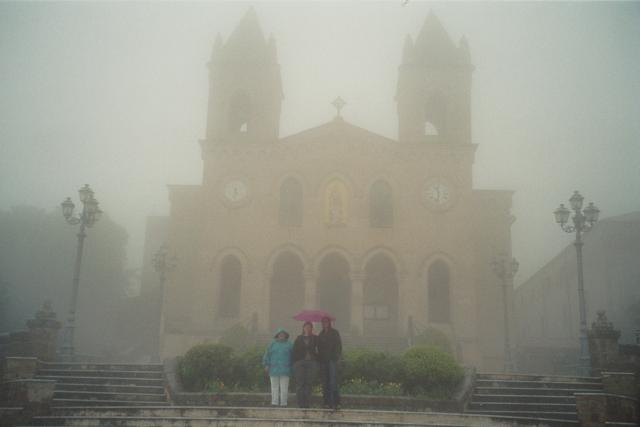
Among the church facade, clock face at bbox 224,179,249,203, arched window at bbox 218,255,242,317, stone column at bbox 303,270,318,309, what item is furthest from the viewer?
clock face at bbox 224,179,249,203

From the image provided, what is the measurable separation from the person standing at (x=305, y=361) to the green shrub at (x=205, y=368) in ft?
10.8

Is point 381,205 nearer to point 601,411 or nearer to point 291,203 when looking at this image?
point 291,203

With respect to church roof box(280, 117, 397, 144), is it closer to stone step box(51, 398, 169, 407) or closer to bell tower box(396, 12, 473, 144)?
bell tower box(396, 12, 473, 144)

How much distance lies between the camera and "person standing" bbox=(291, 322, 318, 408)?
11938 mm

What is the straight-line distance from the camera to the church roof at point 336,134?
30344 mm

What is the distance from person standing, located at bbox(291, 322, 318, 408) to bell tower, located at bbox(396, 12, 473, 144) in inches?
803

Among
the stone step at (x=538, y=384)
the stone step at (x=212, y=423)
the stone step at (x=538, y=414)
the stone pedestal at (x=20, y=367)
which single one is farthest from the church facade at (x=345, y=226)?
the stone step at (x=212, y=423)

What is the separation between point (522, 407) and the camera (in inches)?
564

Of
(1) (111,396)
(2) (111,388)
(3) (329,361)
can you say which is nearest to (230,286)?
(2) (111,388)

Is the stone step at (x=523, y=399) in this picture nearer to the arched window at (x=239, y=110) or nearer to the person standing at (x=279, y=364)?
the person standing at (x=279, y=364)

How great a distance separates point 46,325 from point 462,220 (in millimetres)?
19492

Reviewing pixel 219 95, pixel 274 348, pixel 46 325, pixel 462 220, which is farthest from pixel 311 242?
pixel 274 348

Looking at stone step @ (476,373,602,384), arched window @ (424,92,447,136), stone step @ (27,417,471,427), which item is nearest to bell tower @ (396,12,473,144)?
arched window @ (424,92,447,136)

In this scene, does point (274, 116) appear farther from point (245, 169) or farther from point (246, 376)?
point (246, 376)
